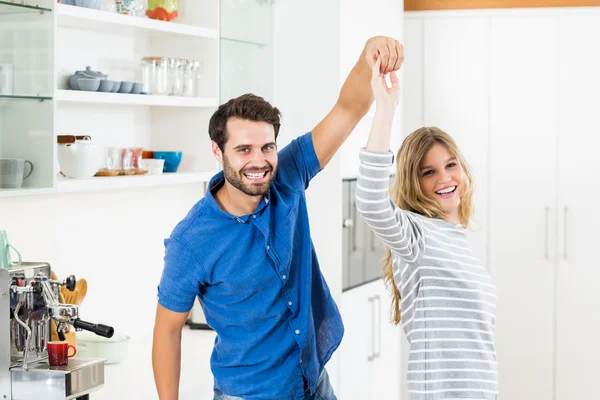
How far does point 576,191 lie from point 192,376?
2.69 meters

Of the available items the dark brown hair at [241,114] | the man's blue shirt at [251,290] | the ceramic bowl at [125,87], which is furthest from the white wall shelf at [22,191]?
the dark brown hair at [241,114]

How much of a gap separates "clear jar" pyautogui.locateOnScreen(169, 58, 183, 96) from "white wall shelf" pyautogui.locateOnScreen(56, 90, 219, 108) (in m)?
0.05

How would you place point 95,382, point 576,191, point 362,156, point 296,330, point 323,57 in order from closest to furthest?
point 362,156, point 296,330, point 95,382, point 323,57, point 576,191

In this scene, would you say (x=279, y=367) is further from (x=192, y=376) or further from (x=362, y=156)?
(x=192, y=376)

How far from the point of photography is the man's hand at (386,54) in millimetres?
1903

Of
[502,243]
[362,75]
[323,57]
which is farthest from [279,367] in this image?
[502,243]

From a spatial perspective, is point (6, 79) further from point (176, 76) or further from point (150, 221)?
point (150, 221)

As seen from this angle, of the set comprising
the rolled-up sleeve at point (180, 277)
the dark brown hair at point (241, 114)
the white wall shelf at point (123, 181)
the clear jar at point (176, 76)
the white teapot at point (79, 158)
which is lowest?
the rolled-up sleeve at point (180, 277)

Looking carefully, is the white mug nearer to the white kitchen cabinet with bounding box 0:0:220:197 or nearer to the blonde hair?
the white kitchen cabinet with bounding box 0:0:220:197

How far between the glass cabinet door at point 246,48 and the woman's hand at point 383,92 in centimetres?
171

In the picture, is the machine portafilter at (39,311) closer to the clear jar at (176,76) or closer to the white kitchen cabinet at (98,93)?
the white kitchen cabinet at (98,93)

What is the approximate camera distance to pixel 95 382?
2.36 metres

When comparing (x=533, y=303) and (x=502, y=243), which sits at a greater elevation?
(x=502, y=243)

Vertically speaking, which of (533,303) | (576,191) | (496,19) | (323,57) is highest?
(496,19)
